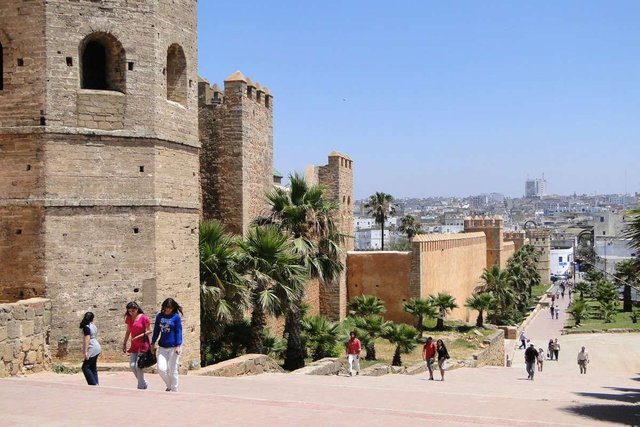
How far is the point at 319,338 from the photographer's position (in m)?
21.6

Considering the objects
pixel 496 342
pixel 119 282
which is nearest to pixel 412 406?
pixel 119 282

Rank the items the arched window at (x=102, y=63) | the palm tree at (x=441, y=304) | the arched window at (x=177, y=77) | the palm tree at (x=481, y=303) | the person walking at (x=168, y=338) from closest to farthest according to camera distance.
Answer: the person walking at (x=168, y=338), the arched window at (x=102, y=63), the arched window at (x=177, y=77), the palm tree at (x=441, y=304), the palm tree at (x=481, y=303)

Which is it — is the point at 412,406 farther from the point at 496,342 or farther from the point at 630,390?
the point at 496,342

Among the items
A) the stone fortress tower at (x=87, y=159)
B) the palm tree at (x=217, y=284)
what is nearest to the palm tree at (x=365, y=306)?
the palm tree at (x=217, y=284)

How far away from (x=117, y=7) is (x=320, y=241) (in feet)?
31.0

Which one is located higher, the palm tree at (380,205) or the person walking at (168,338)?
the palm tree at (380,205)

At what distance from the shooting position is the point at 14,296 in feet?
44.4

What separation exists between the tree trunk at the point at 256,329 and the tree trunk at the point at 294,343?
0.94 m

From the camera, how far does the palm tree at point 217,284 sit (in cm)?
1702

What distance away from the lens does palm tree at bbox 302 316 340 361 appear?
21562 mm

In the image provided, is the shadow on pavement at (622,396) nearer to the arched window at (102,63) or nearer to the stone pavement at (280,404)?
the stone pavement at (280,404)

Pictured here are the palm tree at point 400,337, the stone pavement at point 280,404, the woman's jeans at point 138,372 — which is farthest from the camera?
the palm tree at point 400,337

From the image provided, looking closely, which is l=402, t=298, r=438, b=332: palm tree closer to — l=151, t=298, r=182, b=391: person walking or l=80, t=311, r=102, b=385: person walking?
l=80, t=311, r=102, b=385: person walking

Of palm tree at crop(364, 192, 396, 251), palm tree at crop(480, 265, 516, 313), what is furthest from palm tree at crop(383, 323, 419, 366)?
palm tree at crop(364, 192, 396, 251)
